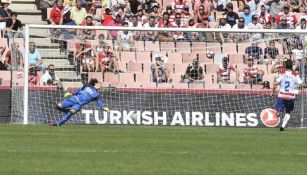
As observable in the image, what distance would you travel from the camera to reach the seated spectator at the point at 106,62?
3100 centimetres

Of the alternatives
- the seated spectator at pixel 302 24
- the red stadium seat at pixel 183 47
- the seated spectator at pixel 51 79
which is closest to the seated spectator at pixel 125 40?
the red stadium seat at pixel 183 47

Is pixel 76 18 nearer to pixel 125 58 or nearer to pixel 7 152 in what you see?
pixel 125 58

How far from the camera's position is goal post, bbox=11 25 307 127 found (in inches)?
1216

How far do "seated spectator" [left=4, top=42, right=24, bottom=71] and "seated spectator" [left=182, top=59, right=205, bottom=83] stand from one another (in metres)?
5.20

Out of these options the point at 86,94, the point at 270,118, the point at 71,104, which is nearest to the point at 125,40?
the point at 86,94

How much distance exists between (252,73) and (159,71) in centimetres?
297

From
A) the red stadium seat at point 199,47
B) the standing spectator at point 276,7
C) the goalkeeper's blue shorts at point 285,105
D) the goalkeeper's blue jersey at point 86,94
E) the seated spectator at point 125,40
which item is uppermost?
the standing spectator at point 276,7

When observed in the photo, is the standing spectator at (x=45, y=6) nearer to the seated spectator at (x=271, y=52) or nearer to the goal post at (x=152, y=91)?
the goal post at (x=152, y=91)

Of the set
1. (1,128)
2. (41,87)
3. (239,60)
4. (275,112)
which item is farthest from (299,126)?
(1,128)

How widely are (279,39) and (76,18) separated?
7.44 meters

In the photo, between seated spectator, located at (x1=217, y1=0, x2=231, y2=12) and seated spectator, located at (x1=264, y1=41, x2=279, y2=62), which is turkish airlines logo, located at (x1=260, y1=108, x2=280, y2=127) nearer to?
seated spectator, located at (x1=264, y1=41, x2=279, y2=62)

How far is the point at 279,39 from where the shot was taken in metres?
31.9

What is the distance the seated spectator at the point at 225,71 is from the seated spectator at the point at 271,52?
3.82 ft

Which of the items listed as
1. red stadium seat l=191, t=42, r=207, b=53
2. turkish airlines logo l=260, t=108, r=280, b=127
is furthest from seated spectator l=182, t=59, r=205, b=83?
turkish airlines logo l=260, t=108, r=280, b=127
